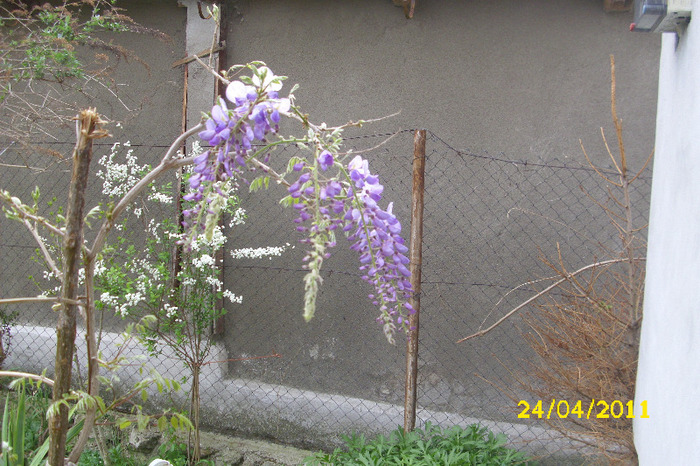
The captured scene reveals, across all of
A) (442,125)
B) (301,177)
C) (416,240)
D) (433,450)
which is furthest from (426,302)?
(301,177)

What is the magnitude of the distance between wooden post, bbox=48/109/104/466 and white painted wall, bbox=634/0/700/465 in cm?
149

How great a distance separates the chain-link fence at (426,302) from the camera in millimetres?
3416

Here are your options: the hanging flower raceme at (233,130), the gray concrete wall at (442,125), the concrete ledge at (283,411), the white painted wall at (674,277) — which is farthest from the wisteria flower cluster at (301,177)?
the concrete ledge at (283,411)

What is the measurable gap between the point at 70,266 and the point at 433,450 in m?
2.09

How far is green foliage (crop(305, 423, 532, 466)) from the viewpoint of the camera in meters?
2.80

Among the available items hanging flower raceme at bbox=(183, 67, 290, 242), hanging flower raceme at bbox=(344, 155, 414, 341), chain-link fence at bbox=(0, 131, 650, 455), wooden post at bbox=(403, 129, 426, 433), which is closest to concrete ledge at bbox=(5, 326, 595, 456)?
chain-link fence at bbox=(0, 131, 650, 455)

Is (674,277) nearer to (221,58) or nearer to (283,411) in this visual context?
(283,411)

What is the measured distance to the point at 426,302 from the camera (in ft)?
11.9

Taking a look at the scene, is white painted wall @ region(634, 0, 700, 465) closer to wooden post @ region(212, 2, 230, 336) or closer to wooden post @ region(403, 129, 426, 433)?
wooden post @ region(403, 129, 426, 433)

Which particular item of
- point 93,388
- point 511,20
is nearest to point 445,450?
point 93,388

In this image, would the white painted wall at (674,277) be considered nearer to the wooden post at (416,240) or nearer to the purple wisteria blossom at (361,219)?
the purple wisteria blossom at (361,219)

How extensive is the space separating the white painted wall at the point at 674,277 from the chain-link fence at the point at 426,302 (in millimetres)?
1063

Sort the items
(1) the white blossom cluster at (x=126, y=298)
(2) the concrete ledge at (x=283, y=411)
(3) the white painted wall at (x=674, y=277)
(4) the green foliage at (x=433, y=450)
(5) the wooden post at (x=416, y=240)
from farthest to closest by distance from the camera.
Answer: (2) the concrete ledge at (x=283, y=411)
(1) the white blossom cluster at (x=126, y=298)
(5) the wooden post at (x=416, y=240)
(4) the green foliage at (x=433, y=450)
(3) the white painted wall at (x=674, y=277)

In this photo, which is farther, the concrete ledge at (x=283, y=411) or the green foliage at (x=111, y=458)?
the concrete ledge at (x=283, y=411)
